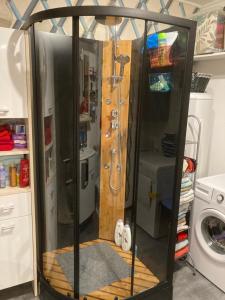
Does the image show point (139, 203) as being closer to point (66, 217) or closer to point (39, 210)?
point (66, 217)

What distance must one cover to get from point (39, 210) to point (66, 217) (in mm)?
266

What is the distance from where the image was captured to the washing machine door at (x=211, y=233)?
2.07m

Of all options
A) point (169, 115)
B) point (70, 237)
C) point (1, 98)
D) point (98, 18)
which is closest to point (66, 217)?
point (70, 237)

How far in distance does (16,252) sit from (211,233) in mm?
1614

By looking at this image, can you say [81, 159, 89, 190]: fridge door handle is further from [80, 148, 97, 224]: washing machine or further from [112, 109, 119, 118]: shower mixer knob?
[112, 109, 119, 118]: shower mixer knob

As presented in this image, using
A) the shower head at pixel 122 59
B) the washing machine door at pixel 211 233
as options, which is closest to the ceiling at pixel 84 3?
the shower head at pixel 122 59

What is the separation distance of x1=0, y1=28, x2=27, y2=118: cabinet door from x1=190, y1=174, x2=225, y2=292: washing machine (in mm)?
1537

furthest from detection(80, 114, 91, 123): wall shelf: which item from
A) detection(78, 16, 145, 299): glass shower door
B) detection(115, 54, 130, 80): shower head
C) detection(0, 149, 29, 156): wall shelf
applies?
detection(0, 149, 29, 156): wall shelf

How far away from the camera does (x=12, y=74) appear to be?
1.61 metres

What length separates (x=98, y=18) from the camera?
1.33m

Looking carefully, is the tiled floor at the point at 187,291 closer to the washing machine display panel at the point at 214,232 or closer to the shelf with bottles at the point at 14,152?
the washing machine display panel at the point at 214,232

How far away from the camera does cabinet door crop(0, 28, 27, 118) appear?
1559mm

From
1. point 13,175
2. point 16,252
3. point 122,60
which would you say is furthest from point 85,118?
point 16,252

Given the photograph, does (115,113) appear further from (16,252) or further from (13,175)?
(16,252)
